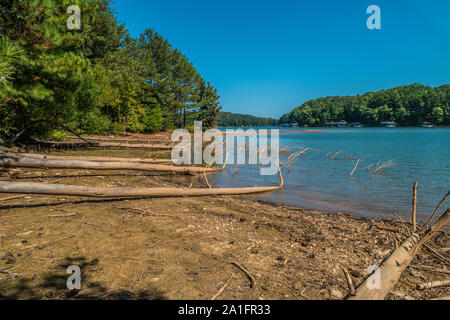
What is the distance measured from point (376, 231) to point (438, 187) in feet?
30.4

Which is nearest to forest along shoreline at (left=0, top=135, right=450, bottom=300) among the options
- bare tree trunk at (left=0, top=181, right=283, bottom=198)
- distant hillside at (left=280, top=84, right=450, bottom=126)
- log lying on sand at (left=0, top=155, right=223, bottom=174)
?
bare tree trunk at (left=0, top=181, right=283, bottom=198)

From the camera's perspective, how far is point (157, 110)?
4397 cm

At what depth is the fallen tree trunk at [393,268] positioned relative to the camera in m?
3.04

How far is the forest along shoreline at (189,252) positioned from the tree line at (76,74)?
11.7 ft

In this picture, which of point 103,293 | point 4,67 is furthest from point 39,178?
point 103,293

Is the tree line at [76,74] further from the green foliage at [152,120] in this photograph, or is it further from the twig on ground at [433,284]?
the twig on ground at [433,284]

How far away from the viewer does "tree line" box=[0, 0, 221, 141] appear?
279 inches

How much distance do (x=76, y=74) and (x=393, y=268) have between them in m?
9.54

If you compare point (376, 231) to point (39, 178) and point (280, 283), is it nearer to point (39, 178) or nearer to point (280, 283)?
point (280, 283)

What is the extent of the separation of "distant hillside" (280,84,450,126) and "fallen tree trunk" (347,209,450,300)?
15076cm

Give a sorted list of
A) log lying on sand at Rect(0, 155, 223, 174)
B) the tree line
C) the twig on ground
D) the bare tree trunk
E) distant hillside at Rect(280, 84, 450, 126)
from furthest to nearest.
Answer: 1. distant hillside at Rect(280, 84, 450, 126)
2. log lying on sand at Rect(0, 155, 223, 174)
3. the tree line
4. the bare tree trunk
5. the twig on ground

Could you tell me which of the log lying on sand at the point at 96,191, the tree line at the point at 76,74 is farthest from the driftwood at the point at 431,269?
the tree line at the point at 76,74

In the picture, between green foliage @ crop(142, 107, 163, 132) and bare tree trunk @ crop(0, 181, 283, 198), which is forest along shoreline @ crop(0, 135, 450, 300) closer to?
bare tree trunk @ crop(0, 181, 283, 198)

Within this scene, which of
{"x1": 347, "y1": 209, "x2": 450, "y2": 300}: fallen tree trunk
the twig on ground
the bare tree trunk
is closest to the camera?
{"x1": 347, "y1": 209, "x2": 450, "y2": 300}: fallen tree trunk
